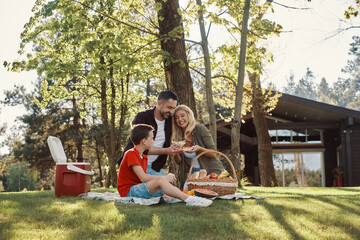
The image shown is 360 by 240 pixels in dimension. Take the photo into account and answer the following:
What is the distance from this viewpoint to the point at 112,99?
18.1 m

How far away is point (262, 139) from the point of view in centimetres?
1639

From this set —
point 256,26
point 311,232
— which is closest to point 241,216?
point 311,232

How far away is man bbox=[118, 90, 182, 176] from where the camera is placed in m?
6.21

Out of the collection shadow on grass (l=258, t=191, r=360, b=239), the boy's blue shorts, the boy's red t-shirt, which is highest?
the boy's red t-shirt

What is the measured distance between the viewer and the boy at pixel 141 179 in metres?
4.73

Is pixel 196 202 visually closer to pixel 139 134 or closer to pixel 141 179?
pixel 141 179

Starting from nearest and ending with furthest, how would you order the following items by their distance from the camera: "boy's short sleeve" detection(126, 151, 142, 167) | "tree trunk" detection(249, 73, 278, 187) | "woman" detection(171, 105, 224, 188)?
"boy's short sleeve" detection(126, 151, 142, 167), "woman" detection(171, 105, 224, 188), "tree trunk" detection(249, 73, 278, 187)

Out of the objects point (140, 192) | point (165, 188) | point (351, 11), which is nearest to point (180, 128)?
point (140, 192)

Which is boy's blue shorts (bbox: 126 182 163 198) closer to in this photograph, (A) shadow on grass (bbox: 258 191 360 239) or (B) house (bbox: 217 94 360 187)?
(A) shadow on grass (bbox: 258 191 360 239)

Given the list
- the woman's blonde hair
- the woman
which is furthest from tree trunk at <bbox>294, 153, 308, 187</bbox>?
the woman's blonde hair

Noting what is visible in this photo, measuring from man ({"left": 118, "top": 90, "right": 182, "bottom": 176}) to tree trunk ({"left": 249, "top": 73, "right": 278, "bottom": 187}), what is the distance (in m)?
10.2

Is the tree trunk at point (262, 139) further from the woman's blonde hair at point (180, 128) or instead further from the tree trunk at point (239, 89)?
the woman's blonde hair at point (180, 128)

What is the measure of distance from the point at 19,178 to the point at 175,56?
32695mm

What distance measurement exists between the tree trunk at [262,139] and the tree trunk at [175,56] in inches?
307
